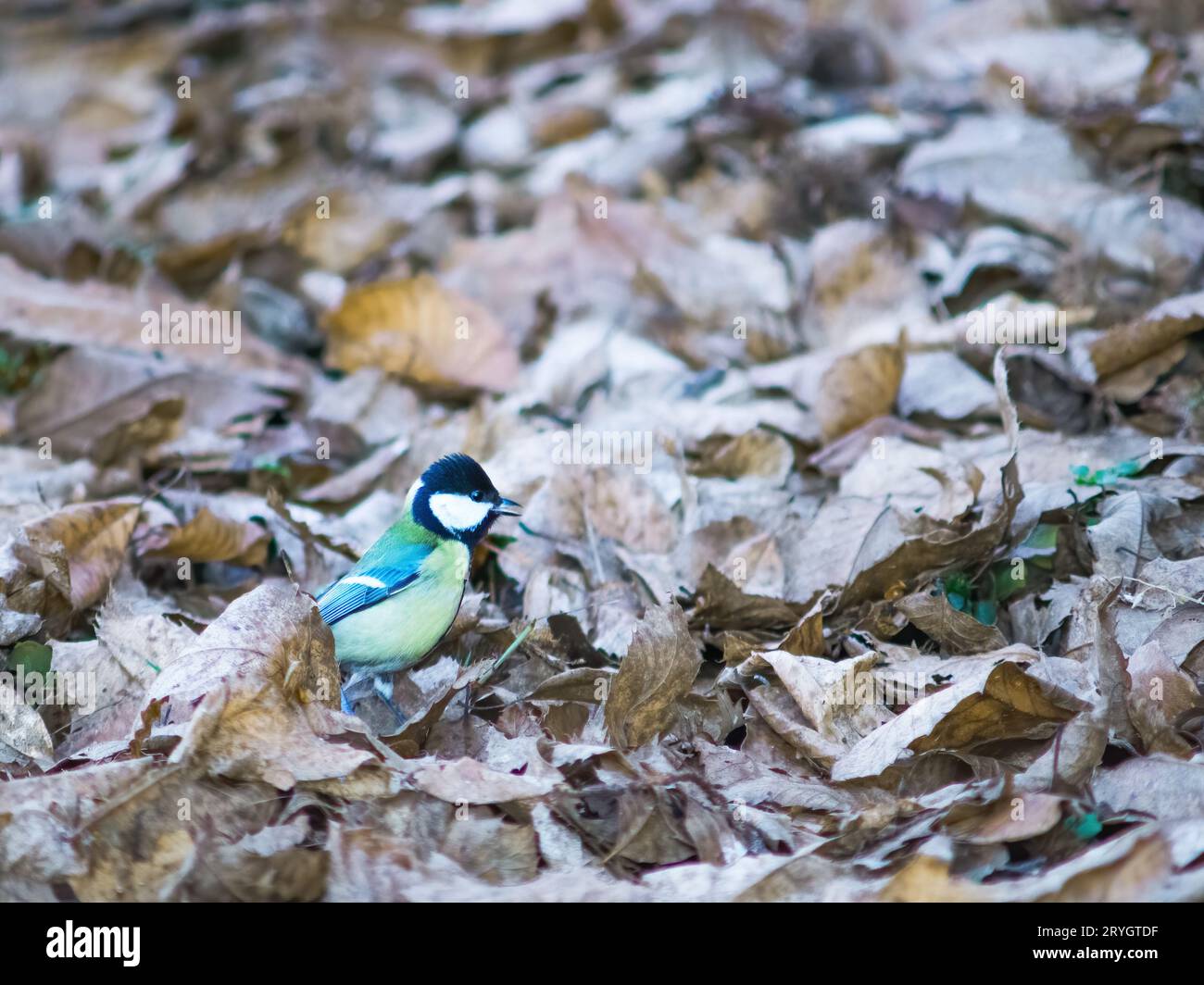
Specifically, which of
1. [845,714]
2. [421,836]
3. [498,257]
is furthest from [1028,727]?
[498,257]

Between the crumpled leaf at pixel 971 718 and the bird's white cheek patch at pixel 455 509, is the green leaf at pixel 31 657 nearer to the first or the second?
the bird's white cheek patch at pixel 455 509

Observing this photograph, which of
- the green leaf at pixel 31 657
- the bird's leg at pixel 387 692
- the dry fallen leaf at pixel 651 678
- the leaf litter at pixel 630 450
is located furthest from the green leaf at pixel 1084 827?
the green leaf at pixel 31 657

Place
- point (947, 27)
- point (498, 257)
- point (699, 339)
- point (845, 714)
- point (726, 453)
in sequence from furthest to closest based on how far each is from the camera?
point (947, 27) < point (498, 257) < point (699, 339) < point (726, 453) < point (845, 714)

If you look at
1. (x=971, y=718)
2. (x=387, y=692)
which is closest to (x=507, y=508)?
(x=387, y=692)

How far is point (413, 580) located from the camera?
10.6 feet

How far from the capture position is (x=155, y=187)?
5973 millimetres

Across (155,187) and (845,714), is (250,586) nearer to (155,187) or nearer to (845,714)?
(845,714)

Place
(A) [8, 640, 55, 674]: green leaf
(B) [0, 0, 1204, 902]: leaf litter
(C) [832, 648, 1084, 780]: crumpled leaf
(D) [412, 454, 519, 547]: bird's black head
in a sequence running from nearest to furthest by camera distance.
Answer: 1. (B) [0, 0, 1204, 902]: leaf litter
2. (C) [832, 648, 1084, 780]: crumpled leaf
3. (A) [8, 640, 55, 674]: green leaf
4. (D) [412, 454, 519, 547]: bird's black head

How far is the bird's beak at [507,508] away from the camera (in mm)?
3449

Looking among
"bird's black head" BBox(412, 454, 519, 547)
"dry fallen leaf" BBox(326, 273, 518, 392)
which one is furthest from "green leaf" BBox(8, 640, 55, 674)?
"dry fallen leaf" BBox(326, 273, 518, 392)

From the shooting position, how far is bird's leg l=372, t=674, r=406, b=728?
311 cm

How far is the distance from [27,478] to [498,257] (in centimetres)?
218

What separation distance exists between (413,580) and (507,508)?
38cm

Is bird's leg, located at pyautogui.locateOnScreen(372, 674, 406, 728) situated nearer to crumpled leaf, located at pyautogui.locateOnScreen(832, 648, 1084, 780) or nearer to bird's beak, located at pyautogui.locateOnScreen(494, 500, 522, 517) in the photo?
bird's beak, located at pyautogui.locateOnScreen(494, 500, 522, 517)
